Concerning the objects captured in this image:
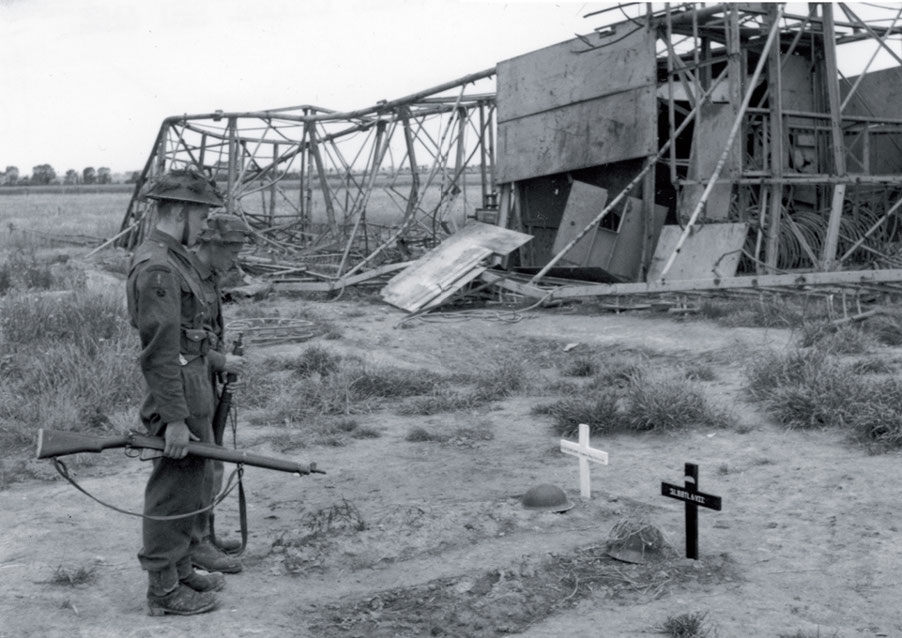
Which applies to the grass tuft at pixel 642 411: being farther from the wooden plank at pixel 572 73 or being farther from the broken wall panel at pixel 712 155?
the wooden plank at pixel 572 73

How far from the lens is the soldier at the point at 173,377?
4.23 meters

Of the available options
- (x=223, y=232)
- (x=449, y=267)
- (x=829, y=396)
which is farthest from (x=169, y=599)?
(x=449, y=267)

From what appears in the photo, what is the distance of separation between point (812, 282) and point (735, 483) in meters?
5.16

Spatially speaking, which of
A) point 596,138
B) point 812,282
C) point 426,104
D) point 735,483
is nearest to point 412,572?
point 735,483

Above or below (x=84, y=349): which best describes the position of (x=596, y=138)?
above

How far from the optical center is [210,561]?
488 cm

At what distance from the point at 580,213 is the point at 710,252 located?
2241 millimetres

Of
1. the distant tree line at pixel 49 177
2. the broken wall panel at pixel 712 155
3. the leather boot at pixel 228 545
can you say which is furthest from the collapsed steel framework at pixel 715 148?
the distant tree line at pixel 49 177

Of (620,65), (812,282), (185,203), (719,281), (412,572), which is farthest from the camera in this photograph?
(620,65)

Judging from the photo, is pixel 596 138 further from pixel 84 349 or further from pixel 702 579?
pixel 702 579

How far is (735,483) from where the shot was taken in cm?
616

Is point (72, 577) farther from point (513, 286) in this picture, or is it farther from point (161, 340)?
point (513, 286)

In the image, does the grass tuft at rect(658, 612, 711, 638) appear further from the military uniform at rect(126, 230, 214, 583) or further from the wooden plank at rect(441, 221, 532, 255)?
the wooden plank at rect(441, 221, 532, 255)

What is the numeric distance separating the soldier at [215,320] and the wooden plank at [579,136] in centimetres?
1041
